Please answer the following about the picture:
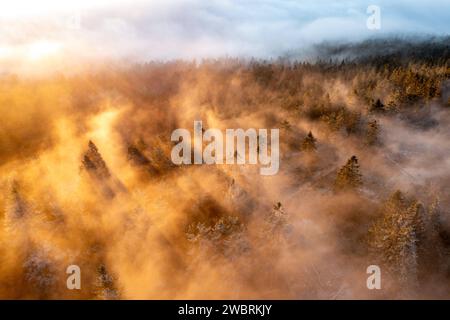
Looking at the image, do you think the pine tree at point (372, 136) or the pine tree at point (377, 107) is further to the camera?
the pine tree at point (377, 107)

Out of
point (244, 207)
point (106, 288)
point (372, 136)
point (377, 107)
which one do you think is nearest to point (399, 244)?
point (244, 207)

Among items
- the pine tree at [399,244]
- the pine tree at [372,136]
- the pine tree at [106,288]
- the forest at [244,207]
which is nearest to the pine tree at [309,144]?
the forest at [244,207]

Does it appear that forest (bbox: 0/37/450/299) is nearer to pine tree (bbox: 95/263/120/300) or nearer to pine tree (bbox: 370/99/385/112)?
pine tree (bbox: 95/263/120/300)

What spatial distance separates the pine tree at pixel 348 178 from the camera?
7675cm

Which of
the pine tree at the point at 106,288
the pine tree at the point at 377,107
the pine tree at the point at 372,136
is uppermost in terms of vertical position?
the pine tree at the point at 377,107

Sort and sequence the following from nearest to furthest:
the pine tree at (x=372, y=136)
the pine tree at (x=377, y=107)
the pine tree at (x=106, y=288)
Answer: the pine tree at (x=106, y=288), the pine tree at (x=372, y=136), the pine tree at (x=377, y=107)

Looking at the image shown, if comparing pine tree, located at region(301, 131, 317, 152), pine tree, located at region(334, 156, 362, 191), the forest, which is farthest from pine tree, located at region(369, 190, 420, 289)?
pine tree, located at region(301, 131, 317, 152)

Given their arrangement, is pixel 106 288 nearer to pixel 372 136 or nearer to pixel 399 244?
pixel 399 244

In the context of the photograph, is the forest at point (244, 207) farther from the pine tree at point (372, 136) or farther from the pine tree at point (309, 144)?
the pine tree at point (372, 136)

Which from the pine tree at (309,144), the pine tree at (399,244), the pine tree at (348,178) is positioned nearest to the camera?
the pine tree at (399,244)

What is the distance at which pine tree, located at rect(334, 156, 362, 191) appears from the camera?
76.8m

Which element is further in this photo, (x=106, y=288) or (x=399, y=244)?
(x=106, y=288)

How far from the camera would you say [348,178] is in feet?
258
